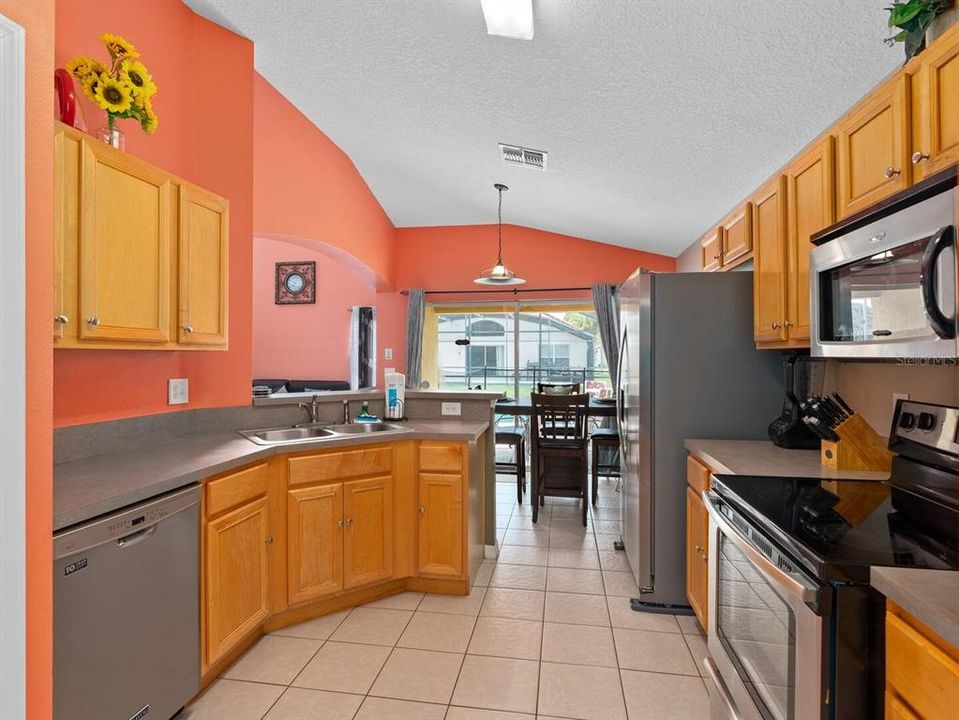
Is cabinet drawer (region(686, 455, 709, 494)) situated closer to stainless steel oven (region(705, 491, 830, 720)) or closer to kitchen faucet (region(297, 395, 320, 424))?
stainless steel oven (region(705, 491, 830, 720))

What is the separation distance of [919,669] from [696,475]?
141cm

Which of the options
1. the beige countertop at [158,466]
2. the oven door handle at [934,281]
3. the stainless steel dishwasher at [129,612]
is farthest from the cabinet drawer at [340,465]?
the oven door handle at [934,281]

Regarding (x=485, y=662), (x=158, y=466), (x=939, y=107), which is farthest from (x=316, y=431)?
(x=939, y=107)

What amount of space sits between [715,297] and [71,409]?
9.47 ft

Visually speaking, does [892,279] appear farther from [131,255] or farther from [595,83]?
[131,255]

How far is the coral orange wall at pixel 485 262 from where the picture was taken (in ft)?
18.9

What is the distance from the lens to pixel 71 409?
1911mm

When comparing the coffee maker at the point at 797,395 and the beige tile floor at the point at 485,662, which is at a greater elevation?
the coffee maker at the point at 797,395

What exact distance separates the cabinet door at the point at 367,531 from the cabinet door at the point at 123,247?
1.14m

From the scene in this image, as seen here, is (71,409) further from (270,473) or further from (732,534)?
(732,534)

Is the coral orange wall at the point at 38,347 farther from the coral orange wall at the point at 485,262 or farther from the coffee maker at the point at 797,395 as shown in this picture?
the coral orange wall at the point at 485,262

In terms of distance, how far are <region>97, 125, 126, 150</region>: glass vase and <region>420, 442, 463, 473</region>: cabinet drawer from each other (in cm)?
183

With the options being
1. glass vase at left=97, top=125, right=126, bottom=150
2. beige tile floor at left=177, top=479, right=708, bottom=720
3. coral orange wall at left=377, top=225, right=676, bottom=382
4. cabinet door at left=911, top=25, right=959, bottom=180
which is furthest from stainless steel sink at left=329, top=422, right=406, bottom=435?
coral orange wall at left=377, top=225, right=676, bottom=382
